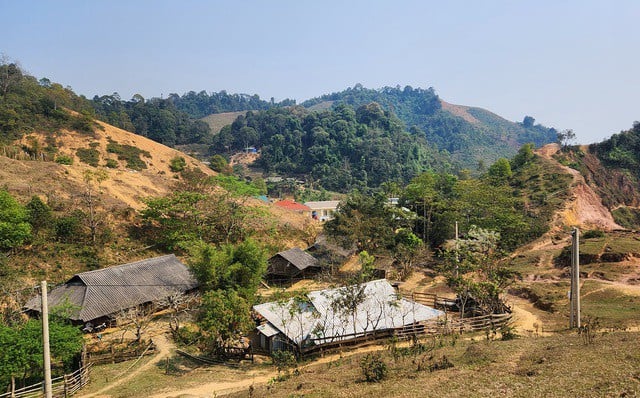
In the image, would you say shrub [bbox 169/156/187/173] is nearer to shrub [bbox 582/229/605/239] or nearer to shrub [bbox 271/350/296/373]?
shrub [bbox 271/350/296/373]

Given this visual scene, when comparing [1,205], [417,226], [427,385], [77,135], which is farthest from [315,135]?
[427,385]

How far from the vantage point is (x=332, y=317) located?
63.3 feet

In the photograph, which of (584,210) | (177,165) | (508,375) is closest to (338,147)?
(177,165)

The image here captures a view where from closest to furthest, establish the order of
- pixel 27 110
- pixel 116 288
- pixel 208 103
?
pixel 116 288 < pixel 27 110 < pixel 208 103

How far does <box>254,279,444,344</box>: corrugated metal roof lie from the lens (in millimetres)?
18359

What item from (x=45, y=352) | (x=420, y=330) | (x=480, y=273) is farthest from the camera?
(x=480, y=273)

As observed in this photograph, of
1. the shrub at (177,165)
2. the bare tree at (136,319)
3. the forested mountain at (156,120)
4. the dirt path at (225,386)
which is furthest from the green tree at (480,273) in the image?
the forested mountain at (156,120)

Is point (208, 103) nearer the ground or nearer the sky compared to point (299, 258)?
nearer the sky

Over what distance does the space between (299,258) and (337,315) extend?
13165 millimetres

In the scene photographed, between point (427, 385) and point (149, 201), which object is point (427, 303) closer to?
point (427, 385)

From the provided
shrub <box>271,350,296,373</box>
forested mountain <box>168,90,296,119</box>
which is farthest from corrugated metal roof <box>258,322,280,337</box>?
forested mountain <box>168,90,296,119</box>

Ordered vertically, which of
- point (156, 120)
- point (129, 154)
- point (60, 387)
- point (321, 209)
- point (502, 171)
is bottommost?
point (60, 387)

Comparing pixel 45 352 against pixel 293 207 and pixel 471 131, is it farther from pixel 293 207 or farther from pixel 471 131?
pixel 471 131

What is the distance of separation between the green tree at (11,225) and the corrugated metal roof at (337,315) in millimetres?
17059
